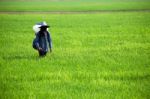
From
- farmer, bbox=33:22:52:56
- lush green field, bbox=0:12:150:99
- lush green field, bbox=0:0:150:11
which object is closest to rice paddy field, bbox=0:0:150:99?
lush green field, bbox=0:12:150:99

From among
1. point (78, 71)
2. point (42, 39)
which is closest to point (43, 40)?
point (42, 39)

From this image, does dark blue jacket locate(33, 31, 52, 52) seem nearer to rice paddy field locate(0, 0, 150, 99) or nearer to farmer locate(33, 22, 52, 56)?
farmer locate(33, 22, 52, 56)

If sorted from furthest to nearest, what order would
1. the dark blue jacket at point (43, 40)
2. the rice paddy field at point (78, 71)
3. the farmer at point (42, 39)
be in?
the dark blue jacket at point (43, 40), the farmer at point (42, 39), the rice paddy field at point (78, 71)

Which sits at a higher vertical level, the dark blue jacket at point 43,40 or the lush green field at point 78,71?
the dark blue jacket at point 43,40

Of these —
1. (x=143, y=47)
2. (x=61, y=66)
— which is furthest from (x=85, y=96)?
(x=143, y=47)

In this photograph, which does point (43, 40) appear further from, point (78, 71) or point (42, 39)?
point (78, 71)

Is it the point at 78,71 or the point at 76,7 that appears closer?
the point at 78,71

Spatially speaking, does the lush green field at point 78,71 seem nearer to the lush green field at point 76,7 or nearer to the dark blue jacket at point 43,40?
the dark blue jacket at point 43,40

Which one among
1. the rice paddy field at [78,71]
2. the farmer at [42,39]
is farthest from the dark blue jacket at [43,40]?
the rice paddy field at [78,71]

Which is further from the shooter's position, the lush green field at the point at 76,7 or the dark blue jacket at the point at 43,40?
the lush green field at the point at 76,7

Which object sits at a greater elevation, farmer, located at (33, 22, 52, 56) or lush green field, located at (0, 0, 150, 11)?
farmer, located at (33, 22, 52, 56)

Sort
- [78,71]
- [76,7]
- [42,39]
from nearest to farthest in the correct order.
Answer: [78,71] → [42,39] → [76,7]

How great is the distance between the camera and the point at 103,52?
16.1 meters

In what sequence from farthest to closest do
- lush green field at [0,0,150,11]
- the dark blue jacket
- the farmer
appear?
1. lush green field at [0,0,150,11]
2. the dark blue jacket
3. the farmer
